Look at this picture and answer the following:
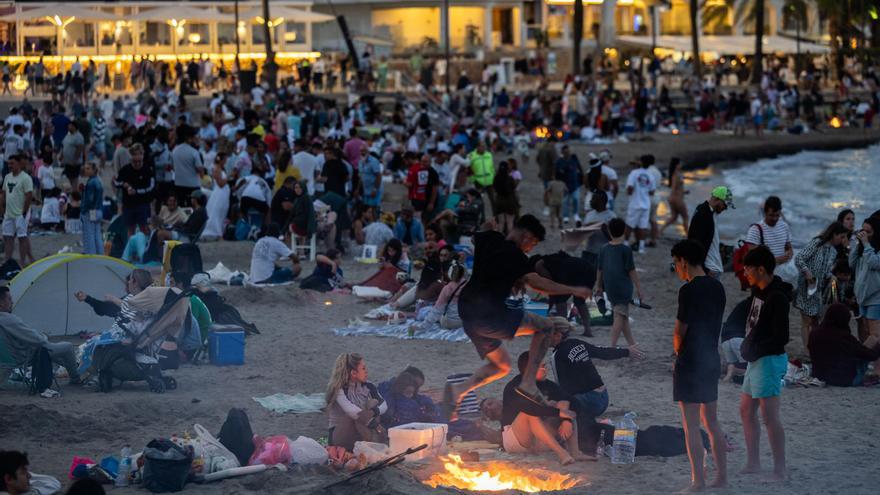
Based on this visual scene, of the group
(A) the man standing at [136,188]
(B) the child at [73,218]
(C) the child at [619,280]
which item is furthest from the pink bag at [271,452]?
(B) the child at [73,218]

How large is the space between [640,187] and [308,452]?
11872mm

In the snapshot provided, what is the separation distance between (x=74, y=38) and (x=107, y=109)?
12.6 meters

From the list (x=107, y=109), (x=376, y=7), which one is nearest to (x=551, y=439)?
(x=107, y=109)

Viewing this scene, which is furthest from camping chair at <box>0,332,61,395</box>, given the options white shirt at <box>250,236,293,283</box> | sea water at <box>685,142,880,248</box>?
sea water at <box>685,142,880,248</box>

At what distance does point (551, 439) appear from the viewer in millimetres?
9891

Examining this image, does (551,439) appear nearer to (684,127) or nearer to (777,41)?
(684,127)

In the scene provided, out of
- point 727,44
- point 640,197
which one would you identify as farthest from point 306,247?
point 727,44

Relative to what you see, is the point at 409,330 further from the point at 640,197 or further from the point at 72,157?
the point at 72,157

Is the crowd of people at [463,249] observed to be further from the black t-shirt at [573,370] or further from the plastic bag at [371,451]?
the plastic bag at [371,451]

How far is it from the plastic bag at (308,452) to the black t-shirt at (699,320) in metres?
2.61

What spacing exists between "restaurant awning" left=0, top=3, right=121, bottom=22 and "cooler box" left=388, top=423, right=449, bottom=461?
36237mm

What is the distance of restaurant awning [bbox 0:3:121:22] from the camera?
1700 inches

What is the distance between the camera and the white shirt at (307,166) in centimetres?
2195

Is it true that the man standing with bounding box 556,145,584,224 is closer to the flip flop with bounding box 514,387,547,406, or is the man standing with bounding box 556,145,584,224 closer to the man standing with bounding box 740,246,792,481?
the flip flop with bounding box 514,387,547,406
